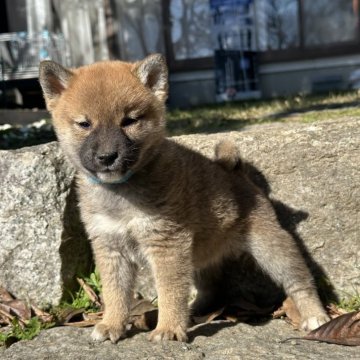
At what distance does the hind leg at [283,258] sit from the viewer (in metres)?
3.39

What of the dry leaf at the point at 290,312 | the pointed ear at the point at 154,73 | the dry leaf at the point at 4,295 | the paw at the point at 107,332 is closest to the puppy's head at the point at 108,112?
the pointed ear at the point at 154,73

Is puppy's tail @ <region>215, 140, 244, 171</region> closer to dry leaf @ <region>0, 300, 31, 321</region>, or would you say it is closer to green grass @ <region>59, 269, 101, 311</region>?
green grass @ <region>59, 269, 101, 311</region>

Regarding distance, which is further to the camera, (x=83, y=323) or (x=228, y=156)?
(x=228, y=156)

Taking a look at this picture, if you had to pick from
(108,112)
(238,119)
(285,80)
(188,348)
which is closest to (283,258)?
(188,348)

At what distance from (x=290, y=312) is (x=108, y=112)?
165 cm

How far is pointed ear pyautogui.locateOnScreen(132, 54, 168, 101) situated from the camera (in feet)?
10.1

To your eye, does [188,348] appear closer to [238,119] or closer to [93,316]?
[93,316]

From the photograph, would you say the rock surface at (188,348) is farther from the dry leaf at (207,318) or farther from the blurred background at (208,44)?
the blurred background at (208,44)

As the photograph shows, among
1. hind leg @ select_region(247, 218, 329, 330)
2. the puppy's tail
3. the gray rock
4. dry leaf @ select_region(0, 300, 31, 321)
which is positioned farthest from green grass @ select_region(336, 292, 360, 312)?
dry leaf @ select_region(0, 300, 31, 321)

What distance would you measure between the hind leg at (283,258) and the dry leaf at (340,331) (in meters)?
0.27

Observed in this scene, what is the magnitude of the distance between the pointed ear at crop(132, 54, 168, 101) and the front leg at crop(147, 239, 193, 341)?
842 mm

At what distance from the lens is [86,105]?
113 inches

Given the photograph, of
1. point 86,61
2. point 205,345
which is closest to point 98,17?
point 86,61

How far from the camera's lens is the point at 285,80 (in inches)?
434
